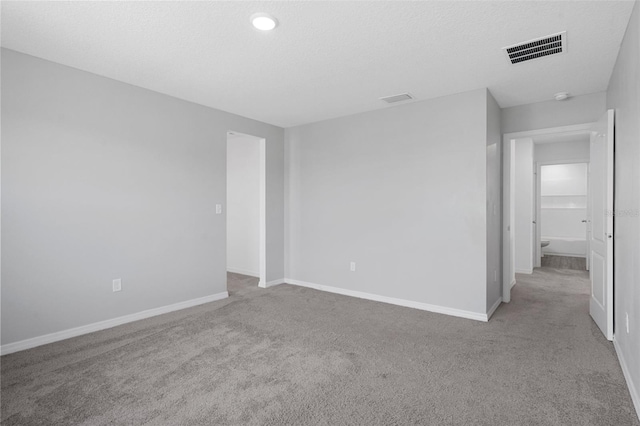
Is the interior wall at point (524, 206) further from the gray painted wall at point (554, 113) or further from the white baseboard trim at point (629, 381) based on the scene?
the white baseboard trim at point (629, 381)

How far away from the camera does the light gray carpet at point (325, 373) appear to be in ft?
6.37

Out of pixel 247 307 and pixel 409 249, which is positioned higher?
pixel 409 249

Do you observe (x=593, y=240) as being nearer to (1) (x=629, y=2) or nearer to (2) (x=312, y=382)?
(1) (x=629, y=2)

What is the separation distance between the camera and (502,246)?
4.31m

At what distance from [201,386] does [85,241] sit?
75.2 inches

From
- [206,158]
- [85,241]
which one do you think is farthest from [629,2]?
[85,241]

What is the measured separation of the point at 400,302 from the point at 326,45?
3027 millimetres

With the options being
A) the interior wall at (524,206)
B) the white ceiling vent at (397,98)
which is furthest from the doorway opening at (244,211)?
the interior wall at (524,206)

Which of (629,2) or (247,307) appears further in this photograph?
(247,307)

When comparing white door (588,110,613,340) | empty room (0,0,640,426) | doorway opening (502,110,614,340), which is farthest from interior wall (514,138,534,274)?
white door (588,110,613,340)

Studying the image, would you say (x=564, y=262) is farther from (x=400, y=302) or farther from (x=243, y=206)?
(x=243, y=206)

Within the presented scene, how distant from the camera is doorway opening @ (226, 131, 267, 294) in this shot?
579cm

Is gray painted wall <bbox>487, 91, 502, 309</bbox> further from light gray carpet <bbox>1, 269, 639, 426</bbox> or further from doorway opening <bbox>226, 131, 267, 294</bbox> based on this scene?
doorway opening <bbox>226, 131, 267, 294</bbox>

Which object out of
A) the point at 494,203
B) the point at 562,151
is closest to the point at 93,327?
the point at 494,203
